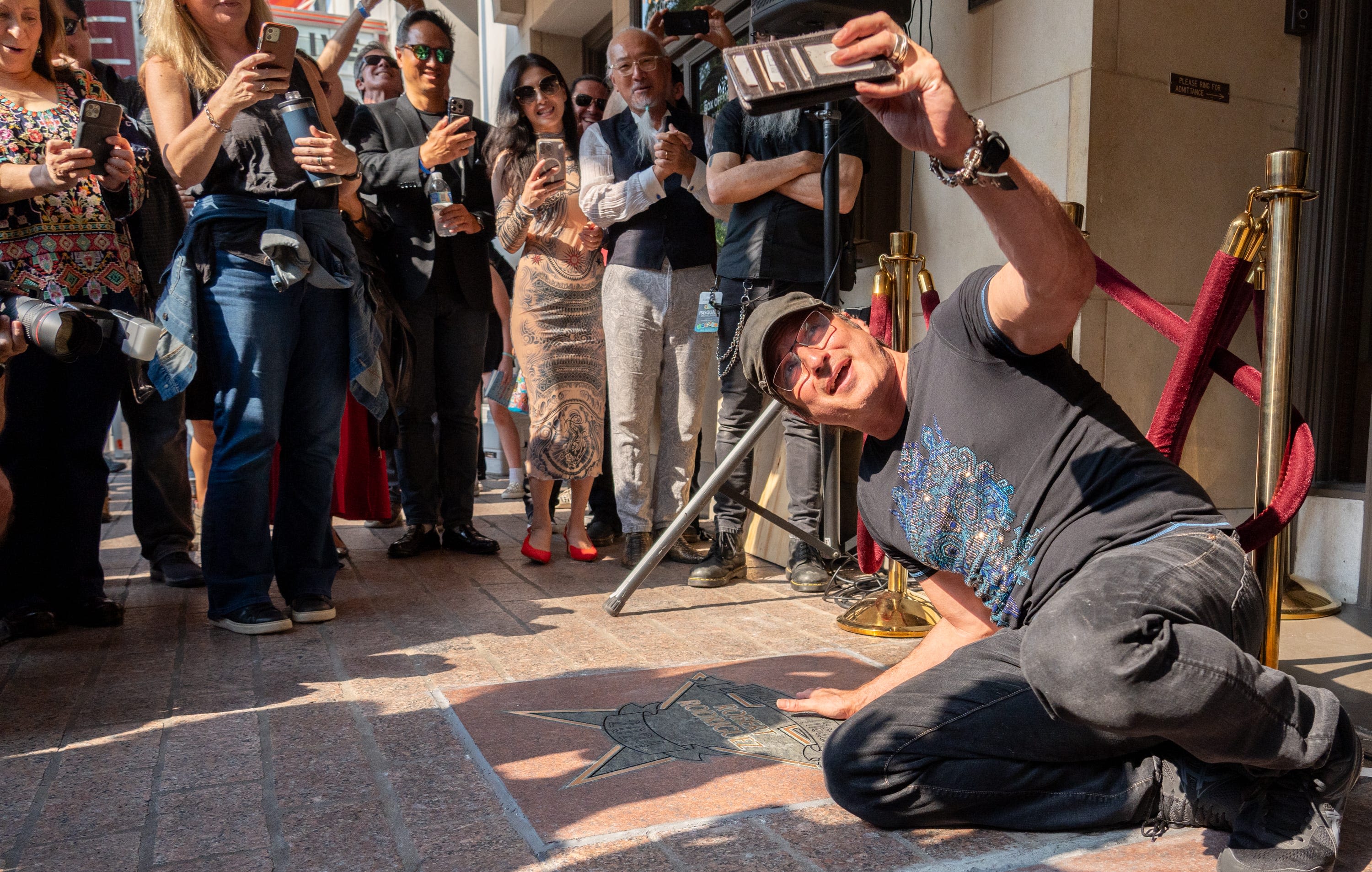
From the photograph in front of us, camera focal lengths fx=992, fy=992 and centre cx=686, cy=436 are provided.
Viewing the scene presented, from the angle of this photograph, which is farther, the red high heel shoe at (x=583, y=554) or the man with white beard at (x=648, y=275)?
the red high heel shoe at (x=583, y=554)

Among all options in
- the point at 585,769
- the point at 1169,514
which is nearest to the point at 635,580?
the point at 585,769

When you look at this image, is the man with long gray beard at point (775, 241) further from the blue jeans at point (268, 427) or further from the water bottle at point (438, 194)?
the blue jeans at point (268, 427)

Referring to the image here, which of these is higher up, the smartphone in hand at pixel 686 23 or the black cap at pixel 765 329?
the smartphone in hand at pixel 686 23

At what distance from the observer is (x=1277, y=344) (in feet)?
6.90

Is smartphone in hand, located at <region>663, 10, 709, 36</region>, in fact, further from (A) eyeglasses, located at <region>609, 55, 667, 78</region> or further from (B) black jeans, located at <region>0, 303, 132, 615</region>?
(B) black jeans, located at <region>0, 303, 132, 615</region>

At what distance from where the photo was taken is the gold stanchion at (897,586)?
3.20 meters

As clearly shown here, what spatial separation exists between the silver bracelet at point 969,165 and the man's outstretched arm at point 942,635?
94 centimetres

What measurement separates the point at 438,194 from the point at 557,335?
0.78 meters

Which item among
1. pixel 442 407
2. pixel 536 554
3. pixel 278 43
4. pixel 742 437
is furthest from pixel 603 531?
pixel 278 43

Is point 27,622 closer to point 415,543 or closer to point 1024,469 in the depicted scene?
point 415,543

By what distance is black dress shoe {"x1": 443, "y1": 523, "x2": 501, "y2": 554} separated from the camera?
4.65m

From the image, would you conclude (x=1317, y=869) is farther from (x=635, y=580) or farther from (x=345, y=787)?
(x=635, y=580)

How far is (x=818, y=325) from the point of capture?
2.07 meters

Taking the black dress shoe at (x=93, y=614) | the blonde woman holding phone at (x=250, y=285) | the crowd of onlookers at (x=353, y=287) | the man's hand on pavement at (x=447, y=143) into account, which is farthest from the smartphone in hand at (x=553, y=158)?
the black dress shoe at (x=93, y=614)
